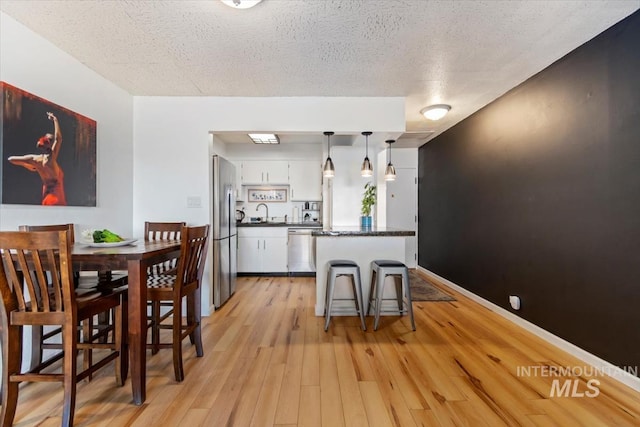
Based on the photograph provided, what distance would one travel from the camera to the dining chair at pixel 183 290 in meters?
1.90

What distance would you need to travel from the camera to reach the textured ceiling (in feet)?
5.89

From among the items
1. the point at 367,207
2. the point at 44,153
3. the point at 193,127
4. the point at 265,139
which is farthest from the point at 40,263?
the point at 265,139

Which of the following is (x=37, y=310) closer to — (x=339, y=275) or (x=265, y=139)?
(x=339, y=275)

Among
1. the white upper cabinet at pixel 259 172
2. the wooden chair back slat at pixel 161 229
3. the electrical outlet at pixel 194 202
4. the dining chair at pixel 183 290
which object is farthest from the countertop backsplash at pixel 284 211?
the dining chair at pixel 183 290

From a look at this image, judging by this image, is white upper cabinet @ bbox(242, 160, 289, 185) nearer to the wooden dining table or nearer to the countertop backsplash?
the countertop backsplash

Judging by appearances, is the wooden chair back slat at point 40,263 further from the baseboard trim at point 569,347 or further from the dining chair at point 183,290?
the baseboard trim at point 569,347

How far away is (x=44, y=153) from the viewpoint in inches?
83.7

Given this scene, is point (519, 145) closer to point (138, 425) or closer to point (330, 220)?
point (330, 220)

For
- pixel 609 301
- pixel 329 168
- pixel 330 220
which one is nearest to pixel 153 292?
pixel 329 168

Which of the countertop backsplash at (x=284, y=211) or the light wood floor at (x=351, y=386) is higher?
the countertop backsplash at (x=284, y=211)

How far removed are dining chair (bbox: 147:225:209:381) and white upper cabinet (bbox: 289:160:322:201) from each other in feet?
10.2

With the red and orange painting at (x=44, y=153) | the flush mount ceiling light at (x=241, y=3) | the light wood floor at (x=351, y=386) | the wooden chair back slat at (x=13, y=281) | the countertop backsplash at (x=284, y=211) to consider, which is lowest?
the light wood floor at (x=351, y=386)

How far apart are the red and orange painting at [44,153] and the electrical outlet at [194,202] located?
836mm

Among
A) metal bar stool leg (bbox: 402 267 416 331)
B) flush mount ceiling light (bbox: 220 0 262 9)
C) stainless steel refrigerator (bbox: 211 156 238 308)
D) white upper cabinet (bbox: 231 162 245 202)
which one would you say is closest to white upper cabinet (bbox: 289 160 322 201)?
white upper cabinet (bbox: 231 162 245 202)
